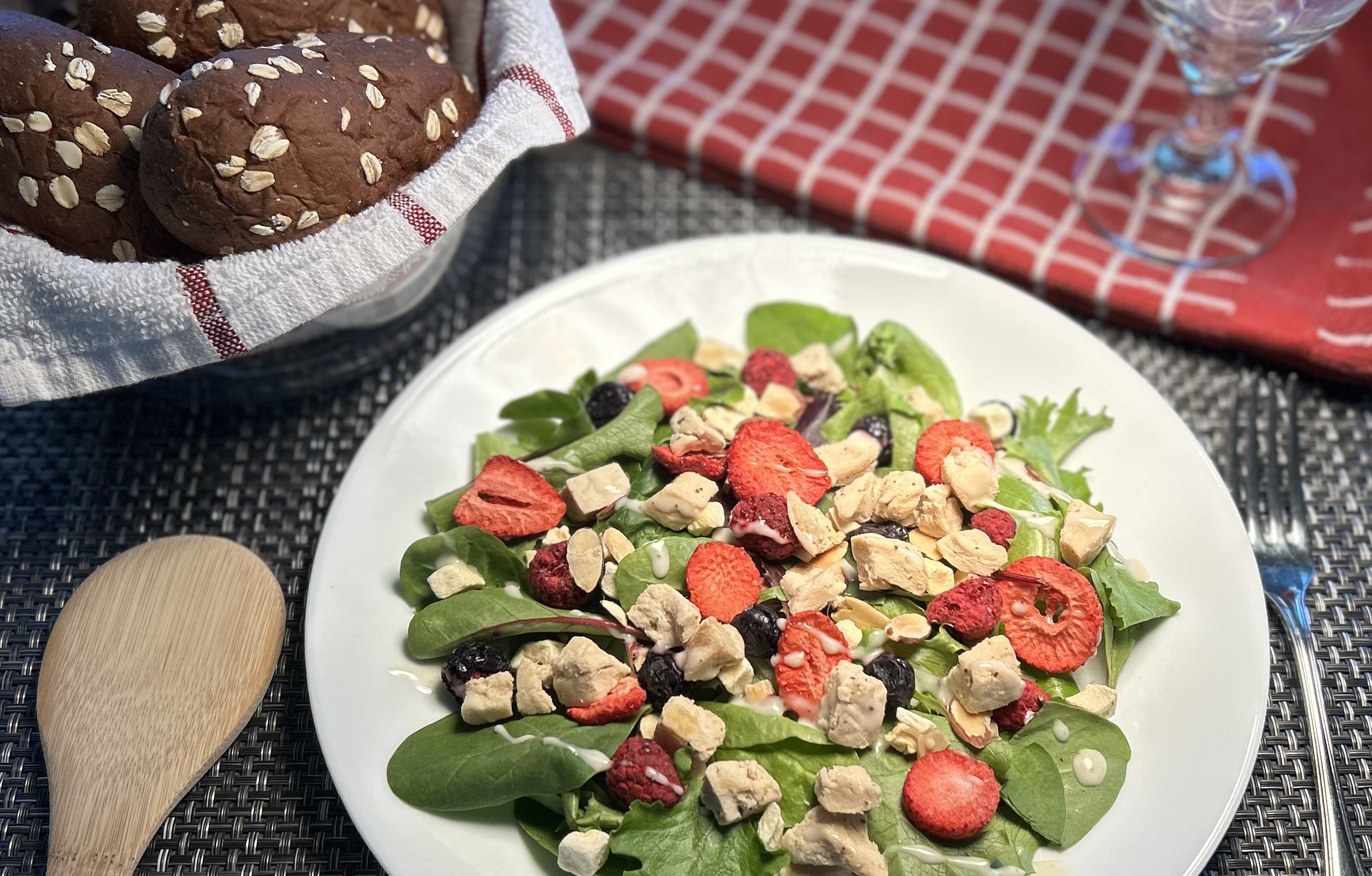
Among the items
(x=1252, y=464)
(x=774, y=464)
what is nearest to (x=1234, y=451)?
(x=1252, y=464)

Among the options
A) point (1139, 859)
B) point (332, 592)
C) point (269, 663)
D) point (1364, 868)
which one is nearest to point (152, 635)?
point (269, 663)

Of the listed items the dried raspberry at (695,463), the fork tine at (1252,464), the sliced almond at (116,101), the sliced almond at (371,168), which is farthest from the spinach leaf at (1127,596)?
the sliced almond at (116,101)

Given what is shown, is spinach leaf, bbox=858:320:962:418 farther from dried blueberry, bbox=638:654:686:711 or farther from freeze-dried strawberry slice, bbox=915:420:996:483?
dried blueberry, bbox=638:654:686:711

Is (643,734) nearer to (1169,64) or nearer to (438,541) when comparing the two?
(438,541)

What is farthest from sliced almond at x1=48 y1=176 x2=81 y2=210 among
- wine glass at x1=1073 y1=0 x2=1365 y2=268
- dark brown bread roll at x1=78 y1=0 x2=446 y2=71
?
wine glass at x1=1073 y1=0 x2=1365 y2=268

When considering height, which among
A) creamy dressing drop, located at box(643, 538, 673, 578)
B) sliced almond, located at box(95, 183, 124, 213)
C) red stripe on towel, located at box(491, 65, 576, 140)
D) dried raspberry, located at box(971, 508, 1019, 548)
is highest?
red stripe on towel, located at box(491, 65, 576, 140)

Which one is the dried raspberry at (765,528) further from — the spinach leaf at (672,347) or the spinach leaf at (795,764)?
the spinach leaf at (672,347)

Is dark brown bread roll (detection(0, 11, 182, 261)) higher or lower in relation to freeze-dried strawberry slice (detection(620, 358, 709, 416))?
higher
